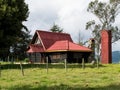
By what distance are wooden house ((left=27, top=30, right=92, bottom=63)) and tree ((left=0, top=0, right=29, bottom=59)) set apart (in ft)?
62.3

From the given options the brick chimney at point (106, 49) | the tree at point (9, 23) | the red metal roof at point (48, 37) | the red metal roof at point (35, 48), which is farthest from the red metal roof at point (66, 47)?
the tree at point (9, 23)

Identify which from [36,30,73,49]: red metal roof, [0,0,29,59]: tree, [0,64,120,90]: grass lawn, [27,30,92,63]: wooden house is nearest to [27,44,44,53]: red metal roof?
[27,30,92,63]: wooden house

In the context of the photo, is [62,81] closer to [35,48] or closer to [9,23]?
[9,23]

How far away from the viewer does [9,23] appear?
48969 millimetres

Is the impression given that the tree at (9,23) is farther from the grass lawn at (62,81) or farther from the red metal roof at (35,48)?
the red metal roof at (35,48)

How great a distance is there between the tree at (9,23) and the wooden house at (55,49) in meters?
19.0

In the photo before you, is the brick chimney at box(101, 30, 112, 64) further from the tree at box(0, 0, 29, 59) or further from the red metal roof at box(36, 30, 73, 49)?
the tree at box(0, 0, 29, 59)

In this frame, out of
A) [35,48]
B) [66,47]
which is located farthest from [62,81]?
[35,48]

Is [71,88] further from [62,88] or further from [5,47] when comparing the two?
[5,47]

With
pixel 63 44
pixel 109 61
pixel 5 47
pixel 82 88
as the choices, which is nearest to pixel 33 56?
pixel 63 44

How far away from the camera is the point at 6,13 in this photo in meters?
48.8

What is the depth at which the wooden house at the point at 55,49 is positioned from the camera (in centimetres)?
6912

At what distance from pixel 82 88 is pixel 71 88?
0.61m

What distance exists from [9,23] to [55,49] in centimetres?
2234
